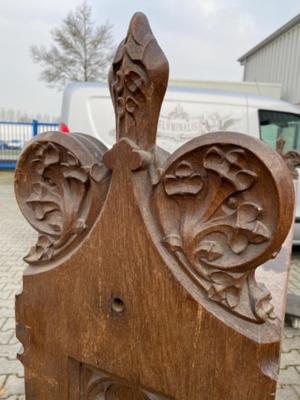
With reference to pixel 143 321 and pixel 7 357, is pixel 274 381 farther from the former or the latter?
pixel 7 357

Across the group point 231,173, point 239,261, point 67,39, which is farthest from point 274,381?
point 67,39

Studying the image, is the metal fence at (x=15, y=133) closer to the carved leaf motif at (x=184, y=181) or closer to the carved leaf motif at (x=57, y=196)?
the carved leaf motif at (x=57, y=196)

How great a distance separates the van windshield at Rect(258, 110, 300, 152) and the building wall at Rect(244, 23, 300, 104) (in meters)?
4.07

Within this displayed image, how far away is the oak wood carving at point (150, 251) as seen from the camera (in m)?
0.59

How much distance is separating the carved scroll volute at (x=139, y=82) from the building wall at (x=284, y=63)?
8218 mm

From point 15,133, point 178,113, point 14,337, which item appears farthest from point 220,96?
point 15,133

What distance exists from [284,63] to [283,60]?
5.1 inches

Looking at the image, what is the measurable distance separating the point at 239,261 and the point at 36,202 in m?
0.48

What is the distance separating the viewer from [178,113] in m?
3.89

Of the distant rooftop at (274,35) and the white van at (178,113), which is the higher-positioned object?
the distant rooftop at (274,35)

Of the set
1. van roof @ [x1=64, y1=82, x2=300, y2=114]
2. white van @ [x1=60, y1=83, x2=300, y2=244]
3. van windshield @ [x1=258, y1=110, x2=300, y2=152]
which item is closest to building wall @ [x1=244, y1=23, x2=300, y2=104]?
van windshield @ [x1=258, y1=110, x2=300, y2=152]

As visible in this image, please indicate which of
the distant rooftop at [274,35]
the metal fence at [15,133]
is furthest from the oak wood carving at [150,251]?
the metal fence at [15,133]

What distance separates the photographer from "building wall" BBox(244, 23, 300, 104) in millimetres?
7934

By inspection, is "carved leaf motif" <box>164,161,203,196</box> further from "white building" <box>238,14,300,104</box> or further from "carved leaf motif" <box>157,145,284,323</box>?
"white building" <box>238,14,300,104</box>
